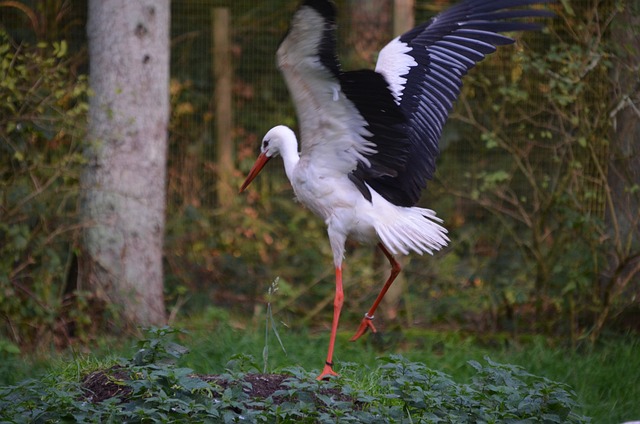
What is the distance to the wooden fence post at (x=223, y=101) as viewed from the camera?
794 cm

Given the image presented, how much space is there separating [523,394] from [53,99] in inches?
147

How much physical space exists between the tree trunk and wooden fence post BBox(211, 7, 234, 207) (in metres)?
1.57

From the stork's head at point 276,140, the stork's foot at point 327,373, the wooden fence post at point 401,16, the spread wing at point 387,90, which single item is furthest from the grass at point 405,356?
the wooden fence post at point 401,16

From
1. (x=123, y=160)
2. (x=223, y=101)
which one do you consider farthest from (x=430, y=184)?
(x=123, y=160)

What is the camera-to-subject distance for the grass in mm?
4812

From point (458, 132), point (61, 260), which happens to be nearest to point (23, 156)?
point (61, 260)

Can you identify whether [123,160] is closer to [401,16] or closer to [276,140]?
[276,140]

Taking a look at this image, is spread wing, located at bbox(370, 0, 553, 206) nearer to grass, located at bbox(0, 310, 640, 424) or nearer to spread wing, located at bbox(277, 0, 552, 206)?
spread wing, located at bbox(277, 0, 552, 206)

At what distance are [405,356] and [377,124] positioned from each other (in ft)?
5.63

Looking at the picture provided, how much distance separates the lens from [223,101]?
7996mm

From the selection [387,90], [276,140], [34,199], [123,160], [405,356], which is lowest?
[405,356]

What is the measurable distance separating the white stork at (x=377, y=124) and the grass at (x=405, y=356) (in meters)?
0.66

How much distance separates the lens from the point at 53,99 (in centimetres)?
600

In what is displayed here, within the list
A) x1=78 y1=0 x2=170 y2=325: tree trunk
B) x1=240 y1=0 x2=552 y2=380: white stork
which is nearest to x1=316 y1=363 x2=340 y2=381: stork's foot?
x1=240 y1=0 x2=552 y2=380: white stork
